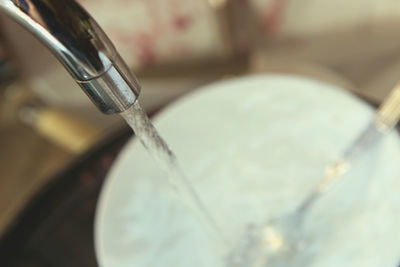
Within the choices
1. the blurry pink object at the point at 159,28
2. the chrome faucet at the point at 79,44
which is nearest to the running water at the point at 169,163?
the chrome faucet at the point at 79,44

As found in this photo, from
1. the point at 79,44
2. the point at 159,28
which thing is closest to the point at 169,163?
the point at 79,44

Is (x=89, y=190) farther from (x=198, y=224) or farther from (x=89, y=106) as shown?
(x=89, y=106)

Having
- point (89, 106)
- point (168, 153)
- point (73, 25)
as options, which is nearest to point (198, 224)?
point (168, 153)

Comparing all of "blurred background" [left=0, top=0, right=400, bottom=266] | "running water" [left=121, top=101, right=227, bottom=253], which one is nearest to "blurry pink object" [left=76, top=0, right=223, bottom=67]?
"blurred background" [left=0, top=0, right=400, bottom=266]

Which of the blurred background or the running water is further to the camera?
the blurred background

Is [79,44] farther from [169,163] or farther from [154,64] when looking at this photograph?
[154,64]

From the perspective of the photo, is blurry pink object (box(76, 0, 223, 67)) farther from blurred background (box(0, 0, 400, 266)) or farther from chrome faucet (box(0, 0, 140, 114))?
chrome faucet (box(0, 0, 140, 114))
